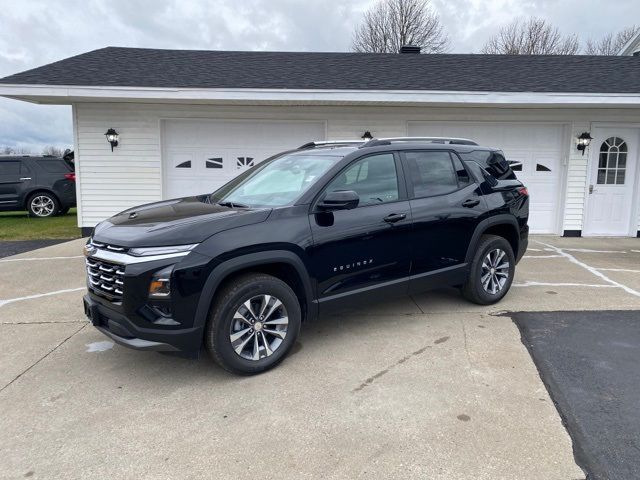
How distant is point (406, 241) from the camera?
4.27m

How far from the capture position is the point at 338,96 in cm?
882

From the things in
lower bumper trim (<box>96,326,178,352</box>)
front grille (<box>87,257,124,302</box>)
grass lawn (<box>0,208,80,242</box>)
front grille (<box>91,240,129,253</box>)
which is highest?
front grille (<box>91,240,129,253</box>)

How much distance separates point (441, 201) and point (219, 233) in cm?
231

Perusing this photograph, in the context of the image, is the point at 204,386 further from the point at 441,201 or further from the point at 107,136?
the point at 107,136

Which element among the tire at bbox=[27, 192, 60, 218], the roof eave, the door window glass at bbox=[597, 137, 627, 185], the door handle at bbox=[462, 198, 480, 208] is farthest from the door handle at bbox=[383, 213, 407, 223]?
the tire at bbox=[27, 192, 60, 218]

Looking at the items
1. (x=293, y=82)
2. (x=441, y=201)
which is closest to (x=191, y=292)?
(x=441, y=201)

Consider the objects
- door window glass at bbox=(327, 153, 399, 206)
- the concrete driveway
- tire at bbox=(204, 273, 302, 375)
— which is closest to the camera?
the concrete driveway

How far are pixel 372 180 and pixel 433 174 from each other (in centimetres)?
80

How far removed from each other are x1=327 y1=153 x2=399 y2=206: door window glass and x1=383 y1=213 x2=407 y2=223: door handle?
0.51ft

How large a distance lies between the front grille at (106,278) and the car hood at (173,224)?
0.17m

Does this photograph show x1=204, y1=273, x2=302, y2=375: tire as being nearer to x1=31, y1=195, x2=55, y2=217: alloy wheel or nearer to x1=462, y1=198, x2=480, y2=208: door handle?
x1=462, y1=198, x2=480, y2=208: door handle

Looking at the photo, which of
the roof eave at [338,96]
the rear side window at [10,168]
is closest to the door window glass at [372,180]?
the roof eave at [338,96]

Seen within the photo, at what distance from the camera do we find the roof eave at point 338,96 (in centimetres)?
866

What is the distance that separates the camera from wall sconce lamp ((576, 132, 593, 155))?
31.2 feet
